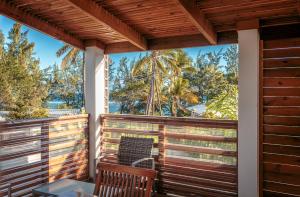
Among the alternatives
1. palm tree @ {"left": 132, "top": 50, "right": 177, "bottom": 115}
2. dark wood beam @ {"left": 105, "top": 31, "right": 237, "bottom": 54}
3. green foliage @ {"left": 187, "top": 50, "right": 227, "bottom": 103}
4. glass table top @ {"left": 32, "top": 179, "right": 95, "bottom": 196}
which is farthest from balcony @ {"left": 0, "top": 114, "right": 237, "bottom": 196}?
green foliage @ {"left": 187, "top": 50, "right": 227, "bottom": 103}

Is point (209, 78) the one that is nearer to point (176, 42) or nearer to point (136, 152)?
point (176, 42)

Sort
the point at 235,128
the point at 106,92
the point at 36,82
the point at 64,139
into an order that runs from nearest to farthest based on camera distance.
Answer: the point at 235,128 < the point at 64,139 < the point at 106,92 < the point at 36,82

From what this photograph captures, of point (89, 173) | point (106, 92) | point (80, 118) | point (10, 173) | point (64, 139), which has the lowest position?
point (89, 173)

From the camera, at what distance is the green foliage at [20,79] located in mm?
15414

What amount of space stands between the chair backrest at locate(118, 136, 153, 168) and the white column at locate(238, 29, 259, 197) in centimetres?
137

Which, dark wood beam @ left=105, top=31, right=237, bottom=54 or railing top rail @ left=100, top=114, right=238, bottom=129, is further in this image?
dark wood beam @ left=105, top=31, right=237, bottom=54

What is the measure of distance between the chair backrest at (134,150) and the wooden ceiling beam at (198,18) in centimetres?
184

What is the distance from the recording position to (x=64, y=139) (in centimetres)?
477

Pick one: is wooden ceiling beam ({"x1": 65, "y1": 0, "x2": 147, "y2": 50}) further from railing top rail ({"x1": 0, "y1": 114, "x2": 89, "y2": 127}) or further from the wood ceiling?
railing top rail ({"x1": 0, "y1": 114, "x2": 89, "y2": 127})

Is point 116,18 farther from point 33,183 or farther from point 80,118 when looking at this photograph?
point 33,183

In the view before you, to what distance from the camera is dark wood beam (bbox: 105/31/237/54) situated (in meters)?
4.31

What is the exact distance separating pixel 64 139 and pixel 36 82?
13588mm

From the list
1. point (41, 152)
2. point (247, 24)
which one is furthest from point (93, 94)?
Result: point (247, 24)

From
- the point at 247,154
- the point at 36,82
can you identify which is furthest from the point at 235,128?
the point at 36,82
